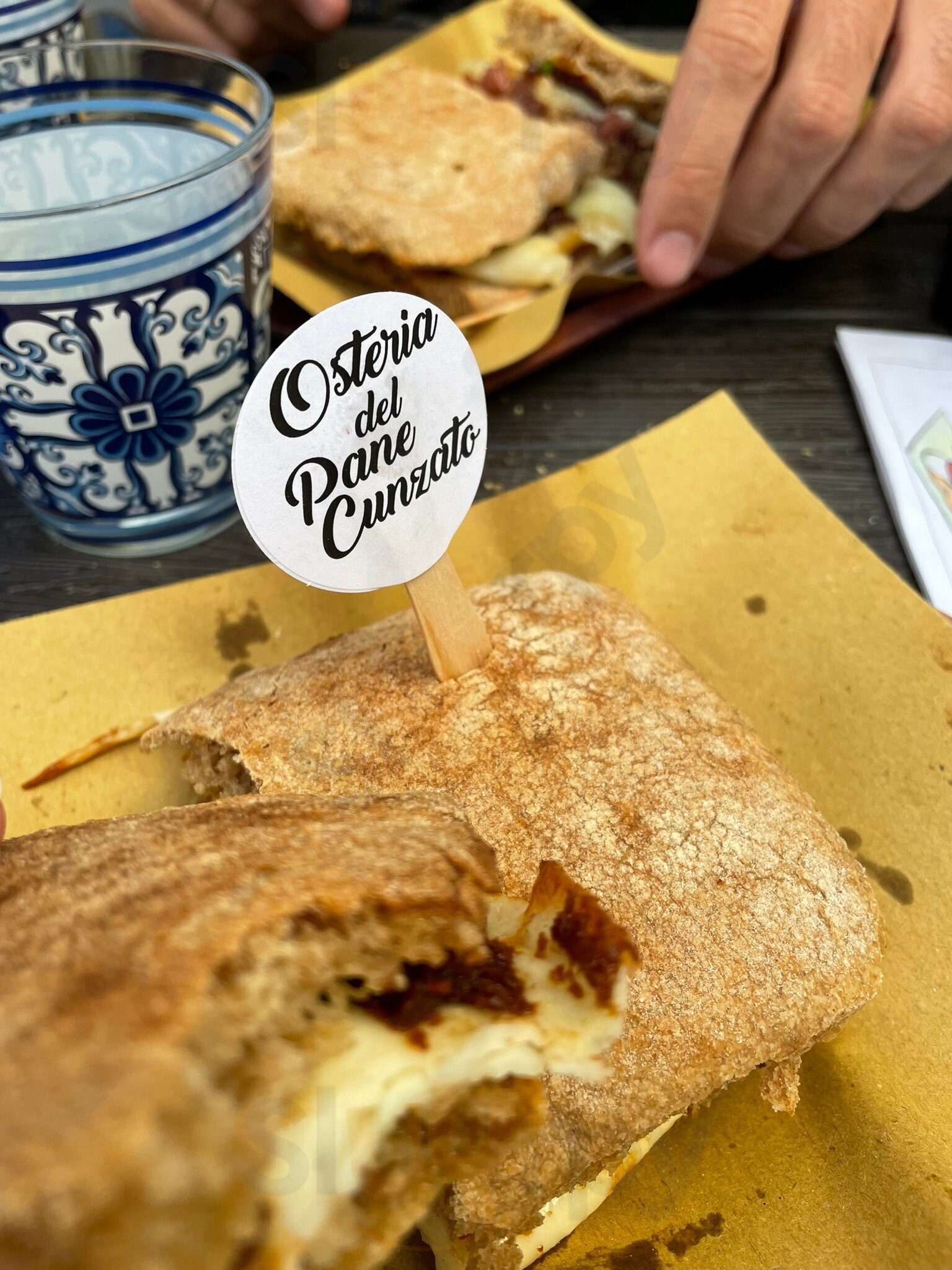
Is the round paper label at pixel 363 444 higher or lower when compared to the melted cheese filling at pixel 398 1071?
higher

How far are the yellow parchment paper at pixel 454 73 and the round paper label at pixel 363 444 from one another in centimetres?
87

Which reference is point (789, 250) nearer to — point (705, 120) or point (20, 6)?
point (705, 120)

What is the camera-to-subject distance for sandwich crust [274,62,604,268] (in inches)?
79.6

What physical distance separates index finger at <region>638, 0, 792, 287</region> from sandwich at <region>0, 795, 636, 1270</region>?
1.53m

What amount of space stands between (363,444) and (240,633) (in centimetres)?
57

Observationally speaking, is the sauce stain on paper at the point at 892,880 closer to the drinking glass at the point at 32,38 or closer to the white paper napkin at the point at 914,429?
the white paper napkin at the point at 914,429

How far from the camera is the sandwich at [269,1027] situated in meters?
0.54

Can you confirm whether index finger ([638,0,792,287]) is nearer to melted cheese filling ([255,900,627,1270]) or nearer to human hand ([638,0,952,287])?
human hand ([638,0,952,287])

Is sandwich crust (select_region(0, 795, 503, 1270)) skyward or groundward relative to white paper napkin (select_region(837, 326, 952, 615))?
skyward

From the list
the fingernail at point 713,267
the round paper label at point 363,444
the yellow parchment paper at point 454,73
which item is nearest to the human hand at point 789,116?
the fingernail at point 713,267

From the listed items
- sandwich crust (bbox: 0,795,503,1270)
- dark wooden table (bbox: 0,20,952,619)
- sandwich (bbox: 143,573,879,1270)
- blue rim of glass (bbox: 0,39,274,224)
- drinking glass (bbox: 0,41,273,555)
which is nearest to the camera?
sandwich crust (bbox: 0,795,503,1270)

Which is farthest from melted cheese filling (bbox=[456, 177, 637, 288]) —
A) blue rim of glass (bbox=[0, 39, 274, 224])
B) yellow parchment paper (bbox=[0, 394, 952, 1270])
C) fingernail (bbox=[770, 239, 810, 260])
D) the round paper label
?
the round paper label

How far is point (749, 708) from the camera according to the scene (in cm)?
143

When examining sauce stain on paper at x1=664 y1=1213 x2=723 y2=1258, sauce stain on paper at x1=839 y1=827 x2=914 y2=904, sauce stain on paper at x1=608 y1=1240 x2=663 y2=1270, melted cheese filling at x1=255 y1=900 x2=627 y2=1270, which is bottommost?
sauce stain on paper at x1=608 y1=1240 x2=663 y2=1270
